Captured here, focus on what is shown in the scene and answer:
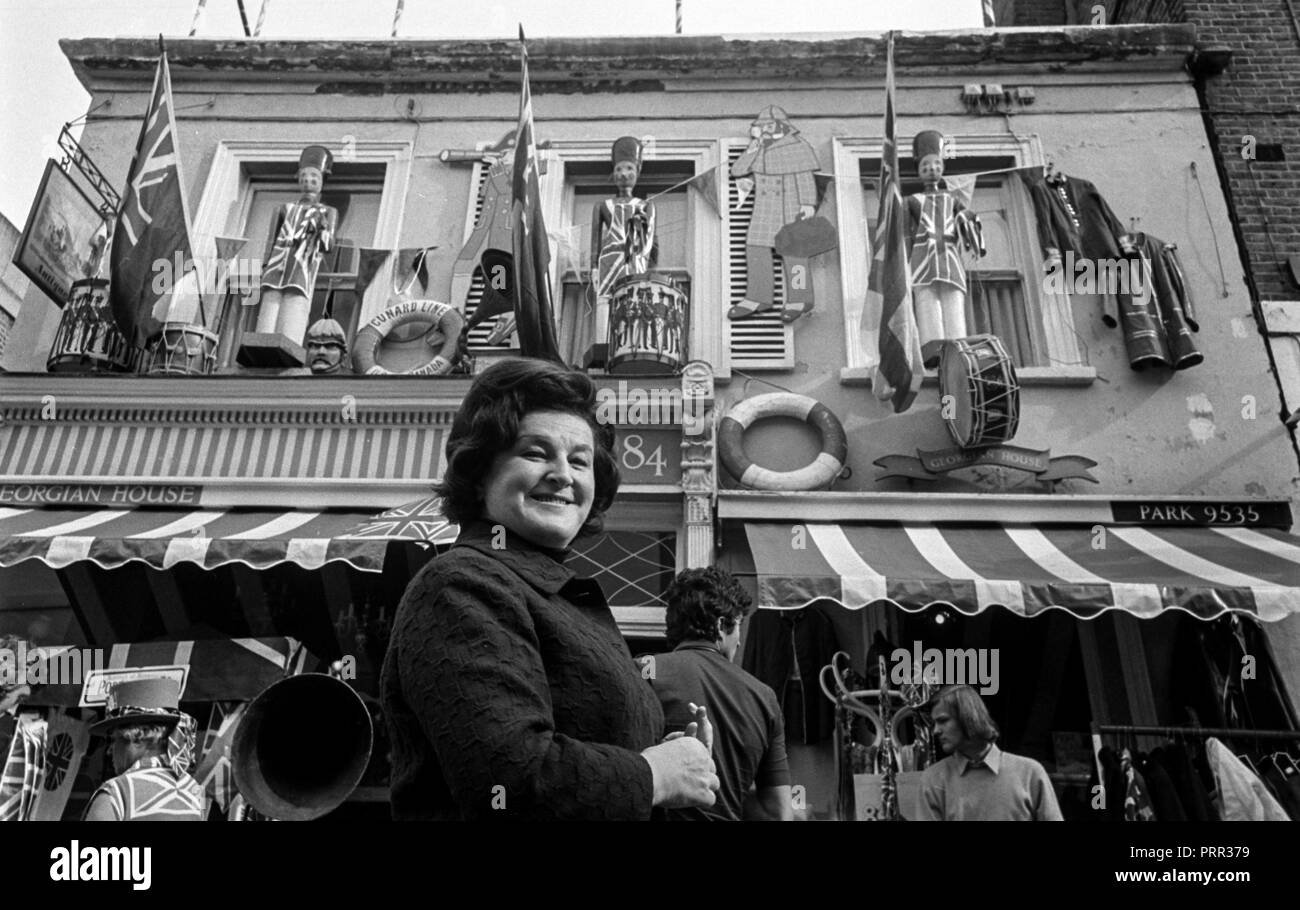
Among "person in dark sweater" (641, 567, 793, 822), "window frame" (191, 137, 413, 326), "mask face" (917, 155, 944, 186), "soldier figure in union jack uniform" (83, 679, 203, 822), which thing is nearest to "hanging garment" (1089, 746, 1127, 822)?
"person in dark sweater" (641, 567, 793, 822)

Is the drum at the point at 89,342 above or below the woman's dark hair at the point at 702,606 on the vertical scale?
above

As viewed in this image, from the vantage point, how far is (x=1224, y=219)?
313 inches

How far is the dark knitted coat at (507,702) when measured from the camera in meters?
1.31

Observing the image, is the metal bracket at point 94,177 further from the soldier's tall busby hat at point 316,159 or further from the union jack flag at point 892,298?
the union jack flag at point 892,298

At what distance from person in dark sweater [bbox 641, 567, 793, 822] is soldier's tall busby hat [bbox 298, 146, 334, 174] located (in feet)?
23.7

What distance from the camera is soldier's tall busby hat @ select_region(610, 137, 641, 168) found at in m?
8.45

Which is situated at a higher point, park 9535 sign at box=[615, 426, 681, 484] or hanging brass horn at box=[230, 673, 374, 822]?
park 9535 sign at box=[615, 426, 681, 484]

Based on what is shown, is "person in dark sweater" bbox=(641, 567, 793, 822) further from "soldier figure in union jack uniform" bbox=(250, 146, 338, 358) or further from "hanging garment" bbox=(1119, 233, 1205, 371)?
"soldier figure in union jack uniform" bbox=(250, 146, 338, 358)

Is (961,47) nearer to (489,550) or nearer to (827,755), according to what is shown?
(827,755)

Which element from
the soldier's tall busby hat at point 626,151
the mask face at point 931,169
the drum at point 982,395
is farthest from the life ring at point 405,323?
the mask face at point 931,169

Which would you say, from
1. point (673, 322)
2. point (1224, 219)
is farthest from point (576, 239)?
point (1224, 219)

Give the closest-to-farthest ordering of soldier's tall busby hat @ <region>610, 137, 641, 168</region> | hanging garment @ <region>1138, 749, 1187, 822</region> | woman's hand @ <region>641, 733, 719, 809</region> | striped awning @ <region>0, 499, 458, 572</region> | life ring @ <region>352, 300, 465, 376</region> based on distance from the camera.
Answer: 1. woman's hand @ <region>641, 733, 719, 809</region>
2. hanging garment @ <region>1138, 749, 1187, 822</region>
3. striped awning @ <region>0, 499, 458, 572</region>
4. life ring @ <region>352, 300, 465, 376</region>
5. soldier's tall busby hat @ <region>610, 137, 641, 168</region>

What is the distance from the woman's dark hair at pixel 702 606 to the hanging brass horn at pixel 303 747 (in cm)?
135

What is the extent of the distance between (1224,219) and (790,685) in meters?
5.81
